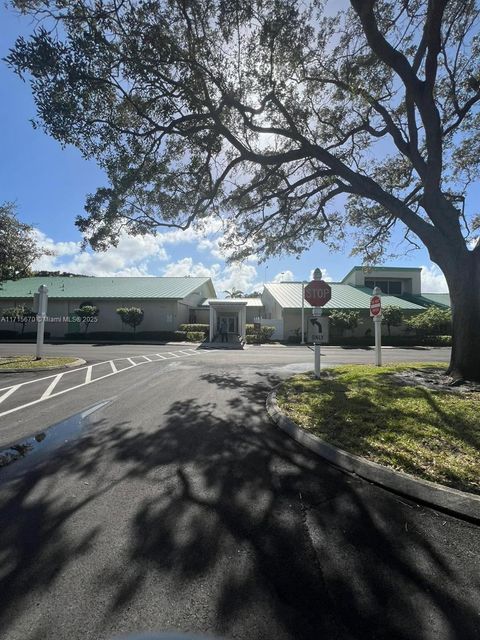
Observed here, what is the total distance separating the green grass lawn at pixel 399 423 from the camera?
3.93 m

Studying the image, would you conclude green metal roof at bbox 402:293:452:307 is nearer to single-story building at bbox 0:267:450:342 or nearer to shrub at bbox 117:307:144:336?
single-story building at bbox 0:267:450:342

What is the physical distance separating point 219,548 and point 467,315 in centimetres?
890

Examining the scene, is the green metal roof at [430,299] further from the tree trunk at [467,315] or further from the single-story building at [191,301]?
the tree trunk at [467,315]

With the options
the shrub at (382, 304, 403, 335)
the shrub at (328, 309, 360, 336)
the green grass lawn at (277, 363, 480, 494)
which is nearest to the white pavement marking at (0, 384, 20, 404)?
the green grass lawn at (277, 363, 480, 494)

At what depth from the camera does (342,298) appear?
108 feet

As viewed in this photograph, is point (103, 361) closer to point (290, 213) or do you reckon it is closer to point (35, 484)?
point (290, 213)

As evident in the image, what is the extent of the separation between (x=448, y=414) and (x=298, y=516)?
3925 millimetres

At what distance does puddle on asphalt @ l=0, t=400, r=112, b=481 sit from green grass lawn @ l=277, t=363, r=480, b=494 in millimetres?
3539

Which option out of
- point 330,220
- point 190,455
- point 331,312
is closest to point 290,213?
point 330,220

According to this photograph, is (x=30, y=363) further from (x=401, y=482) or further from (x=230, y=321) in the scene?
(x=230, y=321)

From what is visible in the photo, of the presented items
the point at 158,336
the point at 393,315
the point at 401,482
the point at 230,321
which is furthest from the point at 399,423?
the point at 230,321

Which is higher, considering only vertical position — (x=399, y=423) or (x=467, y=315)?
(x=467, y=315)

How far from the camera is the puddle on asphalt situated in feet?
13.9

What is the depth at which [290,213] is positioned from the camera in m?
14.8
